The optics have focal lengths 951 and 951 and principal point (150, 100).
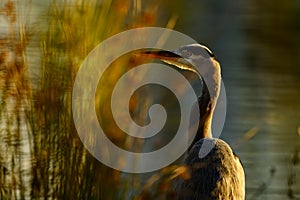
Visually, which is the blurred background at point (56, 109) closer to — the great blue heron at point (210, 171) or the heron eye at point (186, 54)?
the great blue heron at point (210, 171)

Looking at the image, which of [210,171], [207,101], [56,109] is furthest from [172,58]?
[56,109]

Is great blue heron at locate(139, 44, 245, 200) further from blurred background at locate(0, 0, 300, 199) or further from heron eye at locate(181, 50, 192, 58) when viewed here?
blurred background at locate(0, 0, 300, 199)

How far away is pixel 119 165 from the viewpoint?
13.1ft

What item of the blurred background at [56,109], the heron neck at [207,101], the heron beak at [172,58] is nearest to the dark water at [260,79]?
the heron neck at [207,101]

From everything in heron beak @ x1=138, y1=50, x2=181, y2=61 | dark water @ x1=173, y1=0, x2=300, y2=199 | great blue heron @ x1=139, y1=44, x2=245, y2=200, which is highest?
heron beak @ x1=138, y1=50, x2=181, y2=61

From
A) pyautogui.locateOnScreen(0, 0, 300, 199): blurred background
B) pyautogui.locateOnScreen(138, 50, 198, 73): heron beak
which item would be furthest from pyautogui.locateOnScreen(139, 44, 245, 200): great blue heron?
pyautogui.locateOnScreen(0, 0, 300, 199): blurred background

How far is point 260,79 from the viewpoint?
8750 mm

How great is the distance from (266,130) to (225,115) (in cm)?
35

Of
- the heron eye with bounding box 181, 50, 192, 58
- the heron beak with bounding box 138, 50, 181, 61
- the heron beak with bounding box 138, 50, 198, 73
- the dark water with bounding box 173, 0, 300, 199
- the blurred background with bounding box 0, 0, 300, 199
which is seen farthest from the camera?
the dark water with bounding box 173, 0, 300, 199

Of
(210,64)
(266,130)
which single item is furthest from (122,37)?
(266,130)

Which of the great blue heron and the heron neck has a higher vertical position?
the great blue heron

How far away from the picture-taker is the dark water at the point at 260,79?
6359mm

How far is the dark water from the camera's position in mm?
6359

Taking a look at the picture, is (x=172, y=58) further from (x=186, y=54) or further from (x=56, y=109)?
(x=56, y=109)
